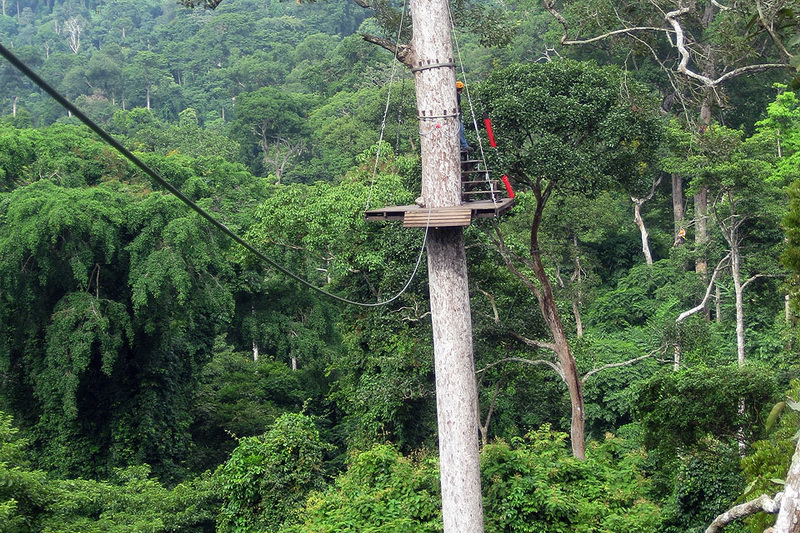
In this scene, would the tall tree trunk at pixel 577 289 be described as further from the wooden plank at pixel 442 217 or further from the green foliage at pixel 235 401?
the wooden plank at pixel 442 217

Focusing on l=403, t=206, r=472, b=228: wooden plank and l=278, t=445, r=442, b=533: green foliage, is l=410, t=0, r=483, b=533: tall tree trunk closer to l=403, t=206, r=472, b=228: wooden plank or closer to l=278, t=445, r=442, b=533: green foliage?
l=403, t=206, r=472, b=228: wooden plank

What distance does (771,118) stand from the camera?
20.5 metres

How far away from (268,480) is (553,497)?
4.34 metres

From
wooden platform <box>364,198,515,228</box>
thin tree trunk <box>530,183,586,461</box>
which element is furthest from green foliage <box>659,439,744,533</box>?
wooden platform <box>364,198,515,228</box>

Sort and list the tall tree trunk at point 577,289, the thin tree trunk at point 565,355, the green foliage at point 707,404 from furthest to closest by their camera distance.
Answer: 1. the tall tree trunk at point 577,289
2. the thin tree trunk at point 565,355
3. the green foliage at point 707,404

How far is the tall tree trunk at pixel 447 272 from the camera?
267 inches

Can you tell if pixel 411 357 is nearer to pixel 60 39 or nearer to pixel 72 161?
pixel 72 161

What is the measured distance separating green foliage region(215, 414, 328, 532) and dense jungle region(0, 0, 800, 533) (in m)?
0.03

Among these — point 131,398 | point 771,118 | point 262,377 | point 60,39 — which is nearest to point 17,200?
point 131,398

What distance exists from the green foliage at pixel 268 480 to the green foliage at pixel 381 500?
1144mm

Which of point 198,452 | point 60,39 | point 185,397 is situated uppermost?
point 60,39

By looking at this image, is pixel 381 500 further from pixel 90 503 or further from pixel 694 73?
pixel 694 73

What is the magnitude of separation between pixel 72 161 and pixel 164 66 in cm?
3875

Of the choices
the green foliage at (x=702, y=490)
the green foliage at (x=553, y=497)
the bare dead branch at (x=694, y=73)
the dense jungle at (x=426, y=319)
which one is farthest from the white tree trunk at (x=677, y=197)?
the green foliage at (x=702, y=490)
